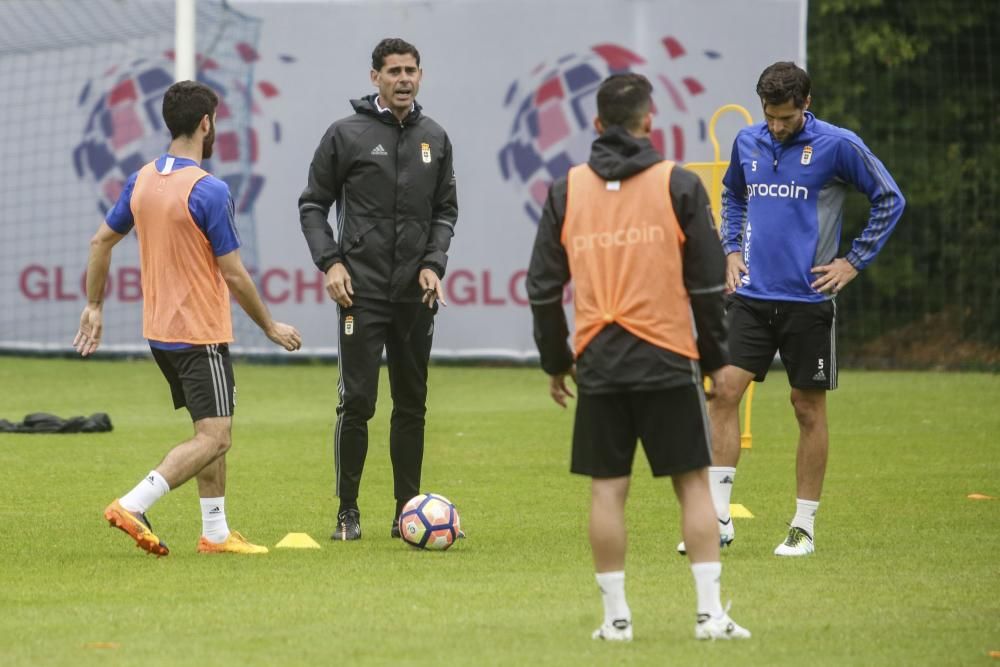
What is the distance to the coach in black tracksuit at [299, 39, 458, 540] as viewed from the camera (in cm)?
831

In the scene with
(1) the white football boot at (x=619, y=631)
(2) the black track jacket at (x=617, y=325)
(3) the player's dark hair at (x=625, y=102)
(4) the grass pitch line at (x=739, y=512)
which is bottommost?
(4) the grass pitch line at (x=739, y=512)

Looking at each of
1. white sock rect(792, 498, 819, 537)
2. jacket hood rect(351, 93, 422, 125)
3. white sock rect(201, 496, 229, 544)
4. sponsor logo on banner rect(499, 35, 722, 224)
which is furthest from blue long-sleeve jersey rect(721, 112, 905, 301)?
sponsor logo on banner rect(499, 35, 722, 224)

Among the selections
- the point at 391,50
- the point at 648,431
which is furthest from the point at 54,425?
the point at 648,431

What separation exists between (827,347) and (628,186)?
264cm

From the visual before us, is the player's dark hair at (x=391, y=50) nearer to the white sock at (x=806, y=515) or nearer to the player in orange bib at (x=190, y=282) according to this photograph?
the player in orange bib at (x=190, y=282)

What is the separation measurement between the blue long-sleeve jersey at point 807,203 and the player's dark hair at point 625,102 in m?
2.29

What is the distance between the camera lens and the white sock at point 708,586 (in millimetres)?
5652

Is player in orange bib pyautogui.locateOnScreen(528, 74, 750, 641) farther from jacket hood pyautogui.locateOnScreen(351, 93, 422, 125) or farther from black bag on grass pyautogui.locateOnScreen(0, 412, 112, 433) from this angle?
black bag on grass pyautogui.locateOnScreen(0, 412, 112, 433)

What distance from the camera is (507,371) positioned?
67.0 feet

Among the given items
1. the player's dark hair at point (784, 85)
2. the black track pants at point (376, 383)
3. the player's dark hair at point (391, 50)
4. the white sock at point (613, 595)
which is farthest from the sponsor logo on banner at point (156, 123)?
the white sock at point (613, 595)

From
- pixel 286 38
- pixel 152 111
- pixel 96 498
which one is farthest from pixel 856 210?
pixel 96 498

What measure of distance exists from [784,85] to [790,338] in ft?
3.79

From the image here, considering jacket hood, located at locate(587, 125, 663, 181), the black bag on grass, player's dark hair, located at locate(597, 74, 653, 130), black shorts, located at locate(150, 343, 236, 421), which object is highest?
player's dark hair, located at locate(597, 74, 653, 130)

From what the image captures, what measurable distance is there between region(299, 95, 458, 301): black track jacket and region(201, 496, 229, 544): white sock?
1.21 meters
